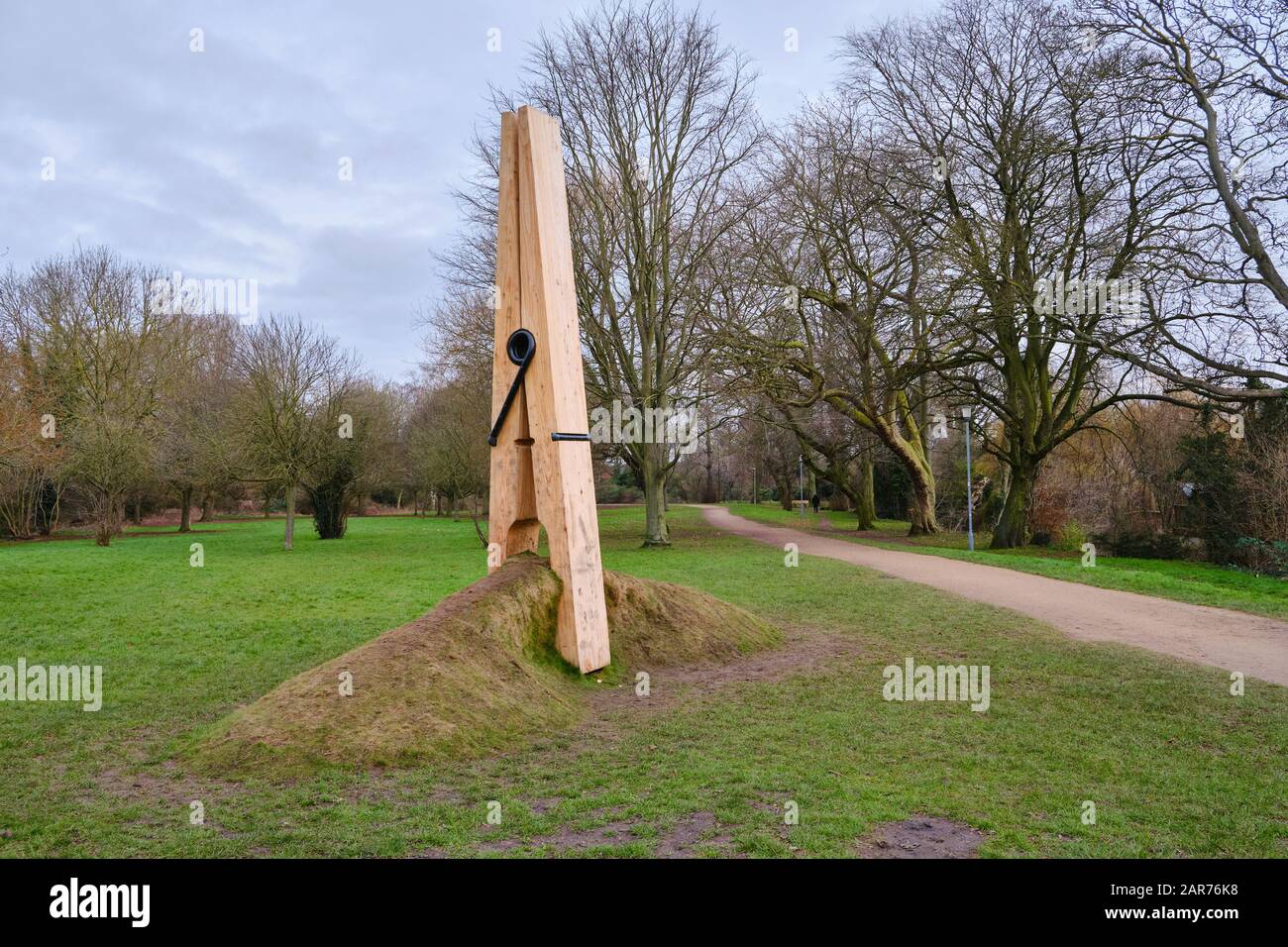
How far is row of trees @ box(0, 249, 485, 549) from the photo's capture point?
105 feet

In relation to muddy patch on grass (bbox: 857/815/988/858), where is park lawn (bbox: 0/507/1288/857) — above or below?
below

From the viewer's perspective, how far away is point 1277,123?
17250 millimetres

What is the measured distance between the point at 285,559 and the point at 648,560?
11.1m

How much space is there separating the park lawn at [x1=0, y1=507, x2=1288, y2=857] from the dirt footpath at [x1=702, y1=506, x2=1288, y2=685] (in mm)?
803

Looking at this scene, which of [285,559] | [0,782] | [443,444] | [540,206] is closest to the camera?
[0,782]

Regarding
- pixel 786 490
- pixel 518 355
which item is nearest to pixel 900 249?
pixel 518 355

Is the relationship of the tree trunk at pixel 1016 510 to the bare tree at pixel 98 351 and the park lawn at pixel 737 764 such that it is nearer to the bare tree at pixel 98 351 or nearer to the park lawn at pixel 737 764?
the park lawn at pixel 737 764

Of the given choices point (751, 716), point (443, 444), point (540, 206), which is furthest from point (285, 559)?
point (751, 716)

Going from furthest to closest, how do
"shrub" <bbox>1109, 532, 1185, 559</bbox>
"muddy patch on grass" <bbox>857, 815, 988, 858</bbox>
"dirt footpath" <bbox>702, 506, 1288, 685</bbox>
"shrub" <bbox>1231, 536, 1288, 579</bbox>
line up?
"shrub" <bbox>1109, 532, 1185, 559</bbox>
"shrub" <bbox>1231, 536, 1288, 579</bbox>
"dirt footpath" <bbox>702, 506, 1288, 685</bbox>
"muddy patch on grass" <bbox>857, 815, 988, 858</bbox>

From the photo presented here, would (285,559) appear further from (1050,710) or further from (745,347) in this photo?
(1050,710)

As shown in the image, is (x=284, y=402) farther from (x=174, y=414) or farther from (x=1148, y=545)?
(x=1148, y=545)

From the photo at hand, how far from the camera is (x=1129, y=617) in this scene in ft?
42.0

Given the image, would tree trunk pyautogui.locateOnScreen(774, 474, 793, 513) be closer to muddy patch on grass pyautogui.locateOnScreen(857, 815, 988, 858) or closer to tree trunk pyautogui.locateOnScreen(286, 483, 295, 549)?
tree trunk pyautogui.locateOnScreen(286, 483, 295, 549)

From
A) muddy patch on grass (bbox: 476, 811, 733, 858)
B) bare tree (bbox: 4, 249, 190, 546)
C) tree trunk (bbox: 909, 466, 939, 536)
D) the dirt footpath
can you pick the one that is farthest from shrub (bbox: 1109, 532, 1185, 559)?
bare tree (bbox: 4, 249, 190, 546)
